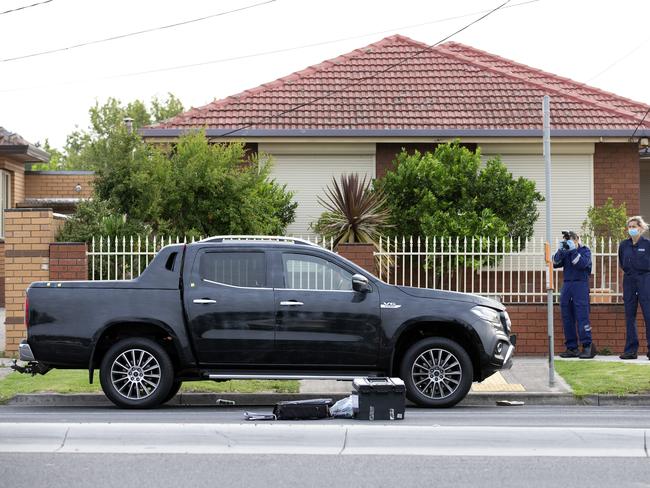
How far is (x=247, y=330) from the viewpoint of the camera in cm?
1266

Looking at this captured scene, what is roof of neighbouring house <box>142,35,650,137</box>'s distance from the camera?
22.8 meters

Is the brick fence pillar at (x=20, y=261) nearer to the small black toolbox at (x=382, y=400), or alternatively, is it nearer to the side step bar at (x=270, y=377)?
the side step bar at (x=270, y=377)

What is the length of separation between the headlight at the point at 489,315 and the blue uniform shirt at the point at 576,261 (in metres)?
4.13

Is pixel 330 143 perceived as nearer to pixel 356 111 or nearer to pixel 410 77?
pixel 356 111

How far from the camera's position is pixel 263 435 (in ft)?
30.7

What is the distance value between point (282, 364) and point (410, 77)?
1373cm

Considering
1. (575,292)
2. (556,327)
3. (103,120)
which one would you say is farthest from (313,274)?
(103,120)

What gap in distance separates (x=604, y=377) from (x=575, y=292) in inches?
98.9

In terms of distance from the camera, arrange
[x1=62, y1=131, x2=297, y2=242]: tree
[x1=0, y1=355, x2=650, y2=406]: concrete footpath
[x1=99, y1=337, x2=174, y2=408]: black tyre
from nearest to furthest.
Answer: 1. [x1=99, y1=337, x2=174, y2=408]: black tyre
2. [x1=0, y1=355, x2=650, y2=406]: concrete footpath
3. [x1=62, y1=131, x2=297, y2=242]: tree

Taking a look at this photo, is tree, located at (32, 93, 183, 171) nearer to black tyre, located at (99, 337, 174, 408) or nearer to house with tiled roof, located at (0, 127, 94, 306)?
house with tiled roof, located at (0, 127, 94, 306)

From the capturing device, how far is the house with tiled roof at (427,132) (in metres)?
22.6

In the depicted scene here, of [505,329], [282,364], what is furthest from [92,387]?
[505,329]

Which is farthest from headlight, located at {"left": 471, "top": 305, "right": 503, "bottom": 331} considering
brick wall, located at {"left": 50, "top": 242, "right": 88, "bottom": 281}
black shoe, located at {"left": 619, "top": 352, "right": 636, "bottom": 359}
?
brick wall, located at {"left": 50, "top": 242, "right": 88, "bottom": 281}

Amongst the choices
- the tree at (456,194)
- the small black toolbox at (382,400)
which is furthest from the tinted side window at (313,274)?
the tree at (456,194)
